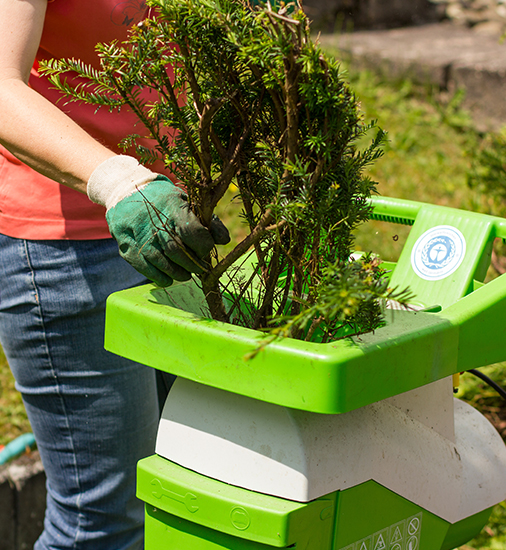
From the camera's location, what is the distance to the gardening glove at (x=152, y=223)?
1011mm

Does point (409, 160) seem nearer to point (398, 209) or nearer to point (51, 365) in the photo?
point (398, 209)

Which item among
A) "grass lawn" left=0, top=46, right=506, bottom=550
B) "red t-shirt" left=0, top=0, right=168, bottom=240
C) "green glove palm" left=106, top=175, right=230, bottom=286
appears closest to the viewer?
"green glove palm" left=106, top=175, right=230, bottom=286

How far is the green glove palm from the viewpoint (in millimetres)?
1009

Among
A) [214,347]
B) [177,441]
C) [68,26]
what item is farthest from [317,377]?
[68,26]

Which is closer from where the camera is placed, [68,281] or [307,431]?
[307,431]

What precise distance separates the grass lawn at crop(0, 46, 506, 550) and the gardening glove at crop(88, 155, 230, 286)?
1.75m

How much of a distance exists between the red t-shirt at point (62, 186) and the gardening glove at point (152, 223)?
316mm

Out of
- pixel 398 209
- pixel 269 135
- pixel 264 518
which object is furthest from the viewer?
pixel 398 209

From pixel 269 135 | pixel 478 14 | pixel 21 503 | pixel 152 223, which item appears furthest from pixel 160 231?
pixel 478 14

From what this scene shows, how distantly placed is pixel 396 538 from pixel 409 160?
11.8 ft

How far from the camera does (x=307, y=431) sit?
37.1 inches

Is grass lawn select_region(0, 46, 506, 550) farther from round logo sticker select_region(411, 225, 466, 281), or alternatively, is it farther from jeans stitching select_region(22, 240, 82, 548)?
round logo sticker select_region(411, 225, 466, 281)

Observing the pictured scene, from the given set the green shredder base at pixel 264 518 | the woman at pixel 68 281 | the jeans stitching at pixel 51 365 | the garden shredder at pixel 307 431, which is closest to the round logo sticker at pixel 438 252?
the garden shredder at pixel 307 431

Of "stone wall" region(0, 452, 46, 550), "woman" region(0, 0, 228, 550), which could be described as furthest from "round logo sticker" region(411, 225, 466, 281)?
"stone wall" region(0, 452, 46, 550)
